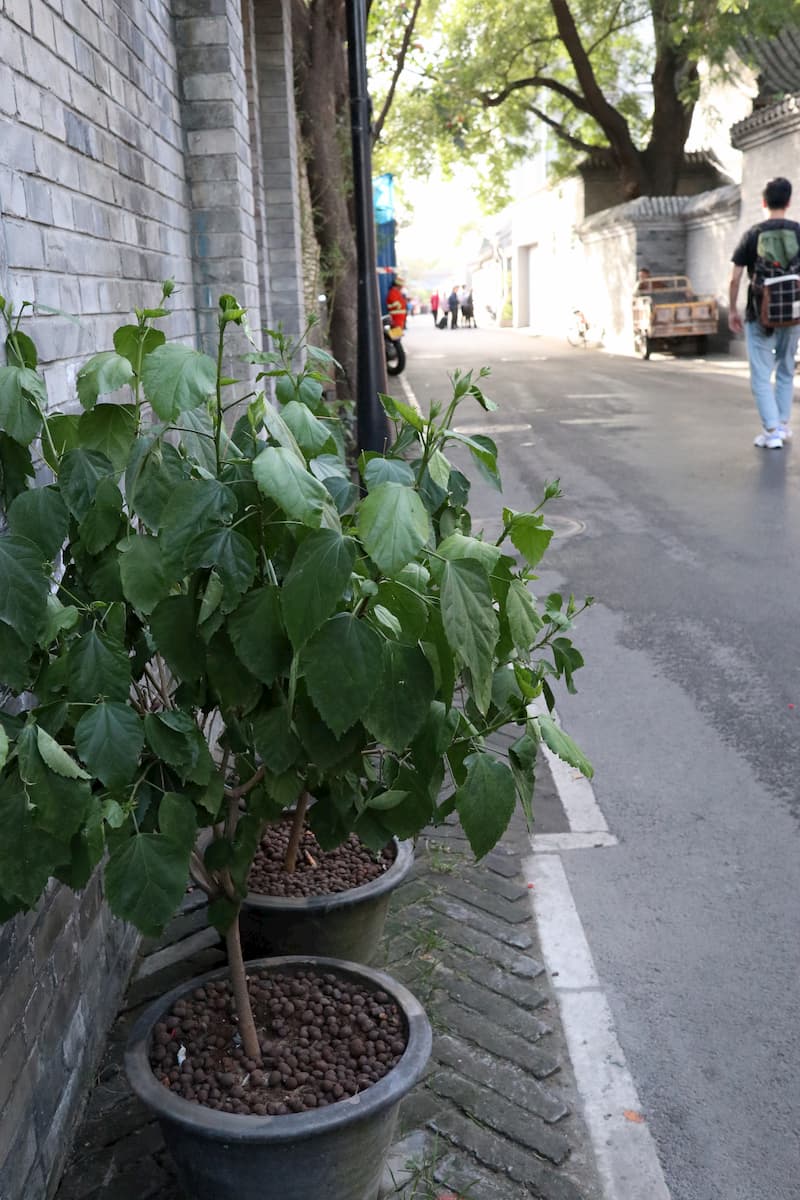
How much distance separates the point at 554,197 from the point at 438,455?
39.3 m

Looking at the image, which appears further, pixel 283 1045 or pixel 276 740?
pixel 283 1045

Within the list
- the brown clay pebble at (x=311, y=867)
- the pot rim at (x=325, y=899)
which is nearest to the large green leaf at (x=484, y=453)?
the pot rim at (x=325, y=899)

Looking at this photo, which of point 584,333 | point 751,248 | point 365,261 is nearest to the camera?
point 365,261

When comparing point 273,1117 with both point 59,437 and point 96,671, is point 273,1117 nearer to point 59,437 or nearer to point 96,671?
point 96,671

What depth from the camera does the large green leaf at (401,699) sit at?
1756 mm

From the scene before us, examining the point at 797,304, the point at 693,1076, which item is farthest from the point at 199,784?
the point at 797,304

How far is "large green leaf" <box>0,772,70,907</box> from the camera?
1.68 meters

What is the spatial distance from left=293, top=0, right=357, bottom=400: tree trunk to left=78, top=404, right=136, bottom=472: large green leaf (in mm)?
8481

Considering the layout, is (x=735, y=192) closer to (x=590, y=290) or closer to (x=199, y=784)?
(x=590, y=290)

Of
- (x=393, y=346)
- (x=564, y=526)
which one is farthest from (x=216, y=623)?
(x=393, y=346)

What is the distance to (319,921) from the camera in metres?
3.02

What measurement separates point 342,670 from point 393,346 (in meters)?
18.8

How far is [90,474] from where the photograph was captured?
6.15 ft

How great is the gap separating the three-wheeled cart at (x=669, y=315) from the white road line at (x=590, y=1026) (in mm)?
21738
